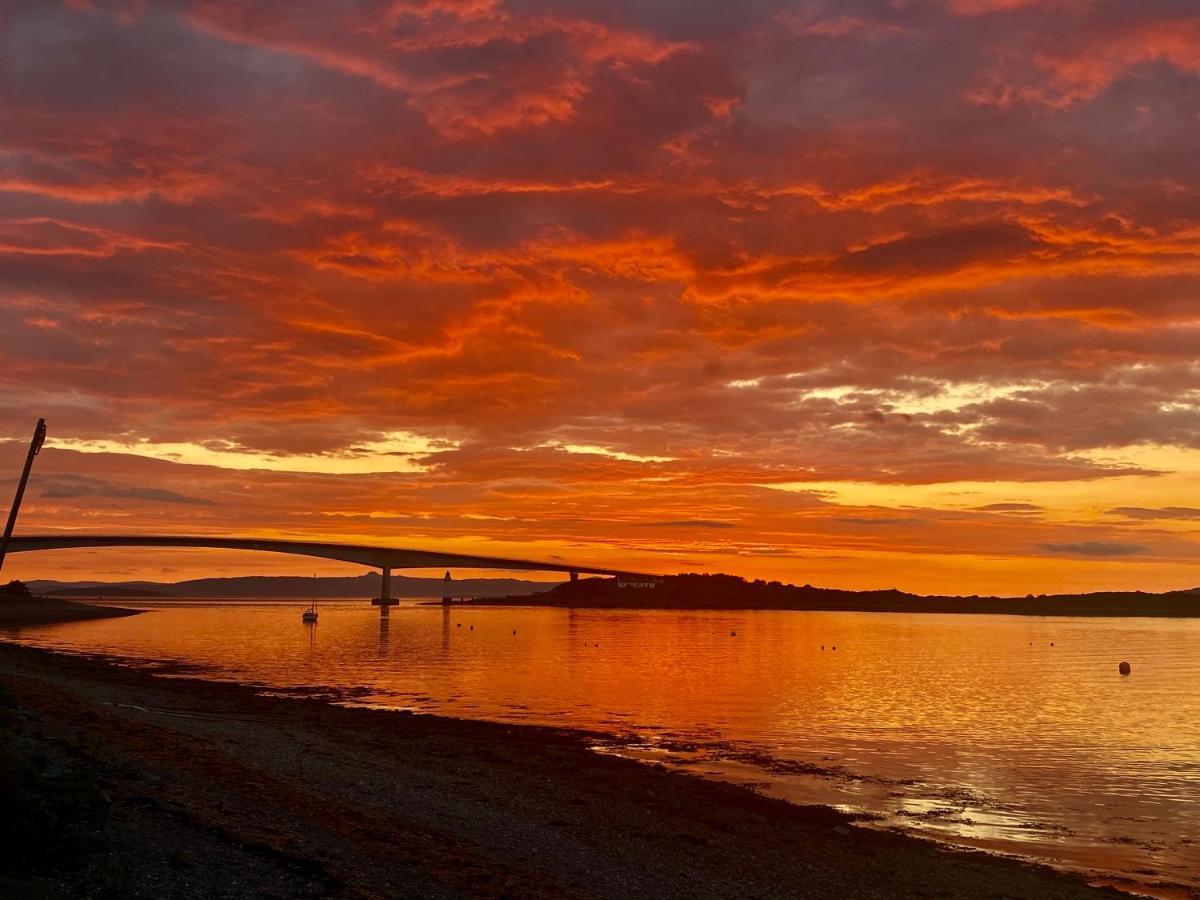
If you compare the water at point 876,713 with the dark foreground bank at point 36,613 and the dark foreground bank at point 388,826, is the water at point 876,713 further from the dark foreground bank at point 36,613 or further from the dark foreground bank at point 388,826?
the dark foreground bank at point 36,613

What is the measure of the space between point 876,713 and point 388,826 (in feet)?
115

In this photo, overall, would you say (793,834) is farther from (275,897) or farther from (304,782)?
(275,897)

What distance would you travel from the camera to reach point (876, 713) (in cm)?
4762

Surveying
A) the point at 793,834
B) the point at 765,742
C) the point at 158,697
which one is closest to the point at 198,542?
the point at 158,697

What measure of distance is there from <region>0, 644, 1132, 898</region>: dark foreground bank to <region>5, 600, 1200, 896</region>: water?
389 cm

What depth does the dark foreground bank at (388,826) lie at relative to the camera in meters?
13.4

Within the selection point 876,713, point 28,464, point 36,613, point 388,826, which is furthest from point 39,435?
point 36,613

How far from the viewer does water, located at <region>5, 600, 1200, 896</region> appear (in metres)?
25.5

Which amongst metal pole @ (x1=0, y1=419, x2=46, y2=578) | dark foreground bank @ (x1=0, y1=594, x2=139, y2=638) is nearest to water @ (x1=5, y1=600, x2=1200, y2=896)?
metal pole @ (x1=0, y1=419, x2=46, y2=578)

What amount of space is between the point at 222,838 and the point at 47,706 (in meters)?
14.8

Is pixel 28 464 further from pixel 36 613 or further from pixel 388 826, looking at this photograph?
pixel 36 613

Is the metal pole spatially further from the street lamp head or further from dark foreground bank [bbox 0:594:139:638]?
dark foreground bank [bbox 0:594:139:638]

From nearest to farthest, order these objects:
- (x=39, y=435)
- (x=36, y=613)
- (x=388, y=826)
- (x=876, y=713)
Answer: (x=388, y=826), (x=39, y=435), (x=876, y=713), (x=36, y=613)

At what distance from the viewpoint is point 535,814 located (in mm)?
22156
